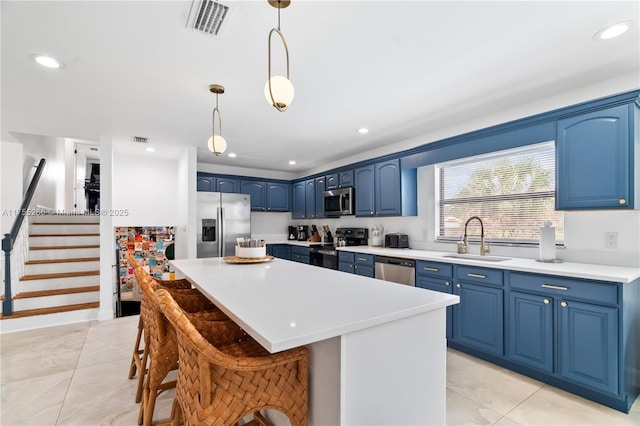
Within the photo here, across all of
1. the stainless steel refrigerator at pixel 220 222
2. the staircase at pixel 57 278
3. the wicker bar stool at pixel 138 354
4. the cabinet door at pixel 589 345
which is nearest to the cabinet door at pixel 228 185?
the stainless steel refrigerator at pixel 220 222

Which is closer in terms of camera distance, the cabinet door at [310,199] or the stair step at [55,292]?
the stair step at [55,292]

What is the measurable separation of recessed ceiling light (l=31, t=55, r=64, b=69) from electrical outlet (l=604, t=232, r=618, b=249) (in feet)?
14.4

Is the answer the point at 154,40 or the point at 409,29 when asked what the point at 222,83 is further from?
the point at 409,29

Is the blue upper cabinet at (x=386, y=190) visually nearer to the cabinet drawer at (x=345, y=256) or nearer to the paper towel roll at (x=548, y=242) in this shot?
the cabinet drawer at (x=345, y=256)

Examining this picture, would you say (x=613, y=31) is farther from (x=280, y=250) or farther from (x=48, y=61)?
(x=280, y=250)

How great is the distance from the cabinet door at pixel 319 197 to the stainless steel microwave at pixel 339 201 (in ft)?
0.48

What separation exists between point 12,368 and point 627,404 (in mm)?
4802

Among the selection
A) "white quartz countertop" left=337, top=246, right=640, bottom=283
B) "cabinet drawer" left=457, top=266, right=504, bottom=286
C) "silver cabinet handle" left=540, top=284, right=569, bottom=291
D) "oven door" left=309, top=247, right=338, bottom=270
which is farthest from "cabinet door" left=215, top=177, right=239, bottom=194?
"silver cabinet handle" left=540, top=284, right=569, bottom=291

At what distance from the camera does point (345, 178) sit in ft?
16.6

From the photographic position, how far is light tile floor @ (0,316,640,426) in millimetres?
1988

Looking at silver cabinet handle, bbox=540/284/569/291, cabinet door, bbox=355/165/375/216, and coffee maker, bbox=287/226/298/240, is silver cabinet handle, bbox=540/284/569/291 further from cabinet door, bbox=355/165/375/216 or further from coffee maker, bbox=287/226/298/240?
coffee maker, bbox=287/226/298/240

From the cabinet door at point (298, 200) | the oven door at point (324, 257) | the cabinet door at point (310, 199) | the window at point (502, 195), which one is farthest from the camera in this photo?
the cabinet door at point (298, 200)

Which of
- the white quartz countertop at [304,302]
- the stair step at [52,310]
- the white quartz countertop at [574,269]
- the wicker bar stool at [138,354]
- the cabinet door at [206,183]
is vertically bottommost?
the stair step at [52,310]

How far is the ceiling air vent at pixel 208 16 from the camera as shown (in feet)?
5.24
